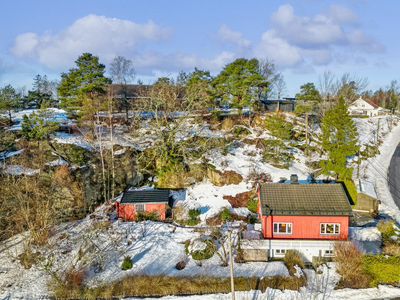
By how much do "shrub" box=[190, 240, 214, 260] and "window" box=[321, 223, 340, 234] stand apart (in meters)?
8.20

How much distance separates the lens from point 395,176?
1283 inches

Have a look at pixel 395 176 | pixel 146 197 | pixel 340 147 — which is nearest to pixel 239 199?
pixel 146 197

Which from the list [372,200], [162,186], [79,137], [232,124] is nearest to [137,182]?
[162,186]

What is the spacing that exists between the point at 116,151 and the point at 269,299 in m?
22.2

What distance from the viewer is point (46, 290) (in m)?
17.6

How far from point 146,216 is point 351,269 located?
A: 16.0 metres

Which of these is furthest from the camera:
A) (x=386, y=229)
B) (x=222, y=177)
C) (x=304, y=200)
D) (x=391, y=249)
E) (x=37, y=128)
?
(x=37, y=128)

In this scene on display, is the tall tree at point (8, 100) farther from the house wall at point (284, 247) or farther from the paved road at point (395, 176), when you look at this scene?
the paved road at point (395, 176)

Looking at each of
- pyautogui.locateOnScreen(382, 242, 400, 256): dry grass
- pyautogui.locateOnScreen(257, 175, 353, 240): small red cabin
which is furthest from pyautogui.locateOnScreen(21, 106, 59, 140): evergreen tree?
pyautogui.locateOnScreen(382, 242, 400, 256): dry grass

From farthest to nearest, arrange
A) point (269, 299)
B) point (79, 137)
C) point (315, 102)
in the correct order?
point (315, 102) → point (79, 137) → point (269, 299)

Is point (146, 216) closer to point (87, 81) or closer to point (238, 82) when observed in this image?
point (87, 81)

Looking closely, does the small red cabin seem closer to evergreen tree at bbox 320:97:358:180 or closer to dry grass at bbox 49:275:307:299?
dry grass at bbox 49:275:307:299

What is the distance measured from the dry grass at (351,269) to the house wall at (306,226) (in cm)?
206

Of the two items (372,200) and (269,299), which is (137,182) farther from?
(372,200)
